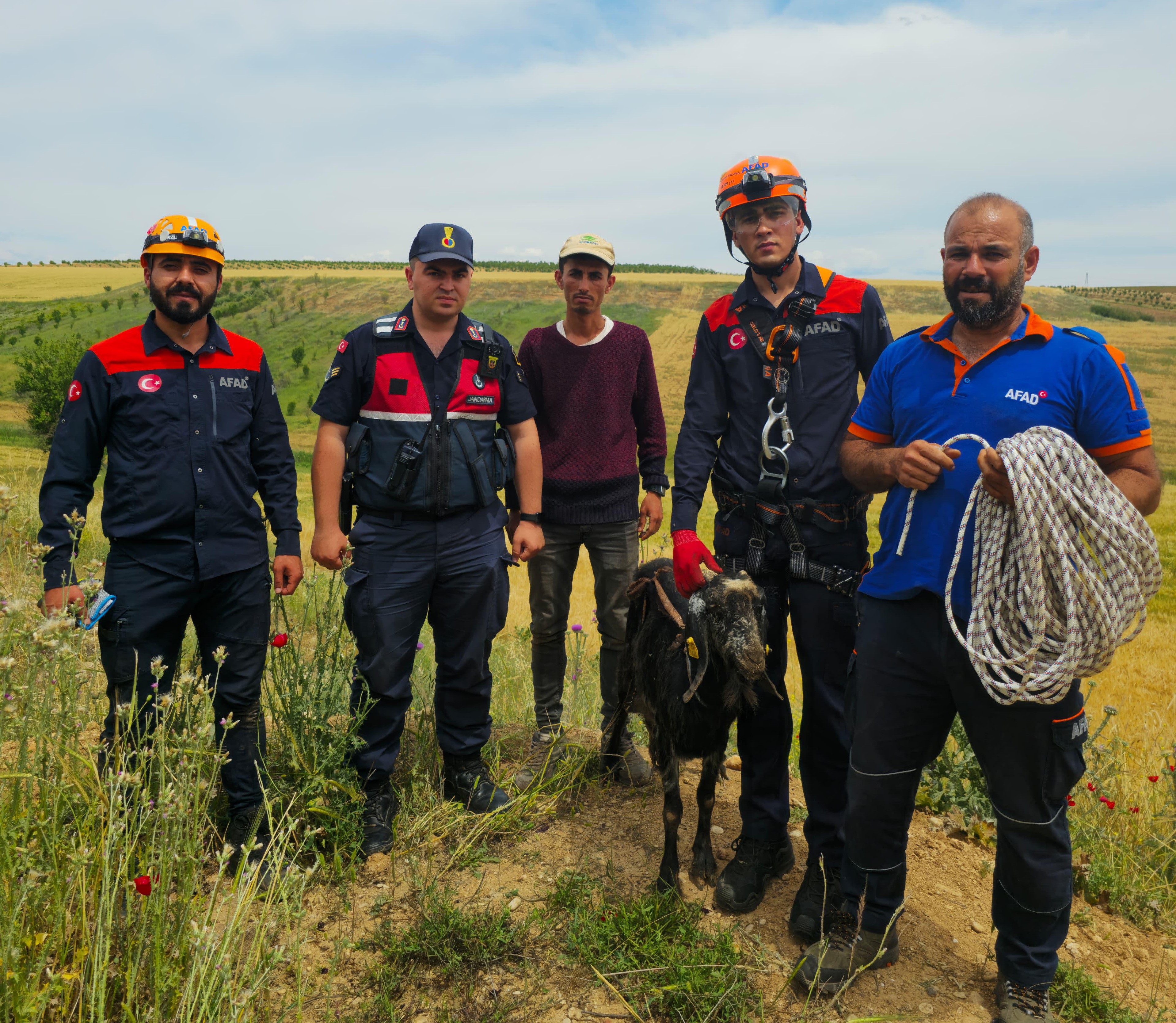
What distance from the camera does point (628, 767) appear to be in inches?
182

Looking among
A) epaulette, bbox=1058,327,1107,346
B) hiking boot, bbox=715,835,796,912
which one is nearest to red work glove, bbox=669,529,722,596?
hiking boot, bbox=715,835,796,912

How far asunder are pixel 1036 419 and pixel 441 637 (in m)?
2.84

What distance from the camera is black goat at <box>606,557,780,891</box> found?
326 cm

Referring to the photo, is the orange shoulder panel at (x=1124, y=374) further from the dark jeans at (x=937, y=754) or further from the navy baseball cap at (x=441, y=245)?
the navy baseball cap at (x=441, y=245)

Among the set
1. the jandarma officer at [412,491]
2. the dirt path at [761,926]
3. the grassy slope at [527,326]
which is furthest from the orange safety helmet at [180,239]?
the grassy slope at [527,326]

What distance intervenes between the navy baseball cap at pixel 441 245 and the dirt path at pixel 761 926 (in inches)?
114

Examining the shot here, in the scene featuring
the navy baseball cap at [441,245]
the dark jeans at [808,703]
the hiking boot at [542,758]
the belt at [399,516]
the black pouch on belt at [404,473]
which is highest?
the navy baseball cap at [441,245]

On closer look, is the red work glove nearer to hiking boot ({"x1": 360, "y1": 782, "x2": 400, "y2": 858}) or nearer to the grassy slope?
hiking boot ({"x1": 360, "y1": 782, "x2": 400, "y2": 858})

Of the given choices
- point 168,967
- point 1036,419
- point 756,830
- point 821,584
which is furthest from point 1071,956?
point 168,967

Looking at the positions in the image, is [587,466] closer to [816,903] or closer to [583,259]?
[583,259]

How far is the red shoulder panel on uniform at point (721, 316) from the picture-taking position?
3.72m

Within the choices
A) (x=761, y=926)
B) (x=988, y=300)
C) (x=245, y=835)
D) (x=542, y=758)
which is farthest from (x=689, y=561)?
(x=245, y=835)

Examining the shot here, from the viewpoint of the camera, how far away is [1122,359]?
263 cm

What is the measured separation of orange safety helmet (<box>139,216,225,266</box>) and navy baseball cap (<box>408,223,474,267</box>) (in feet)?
3.00
